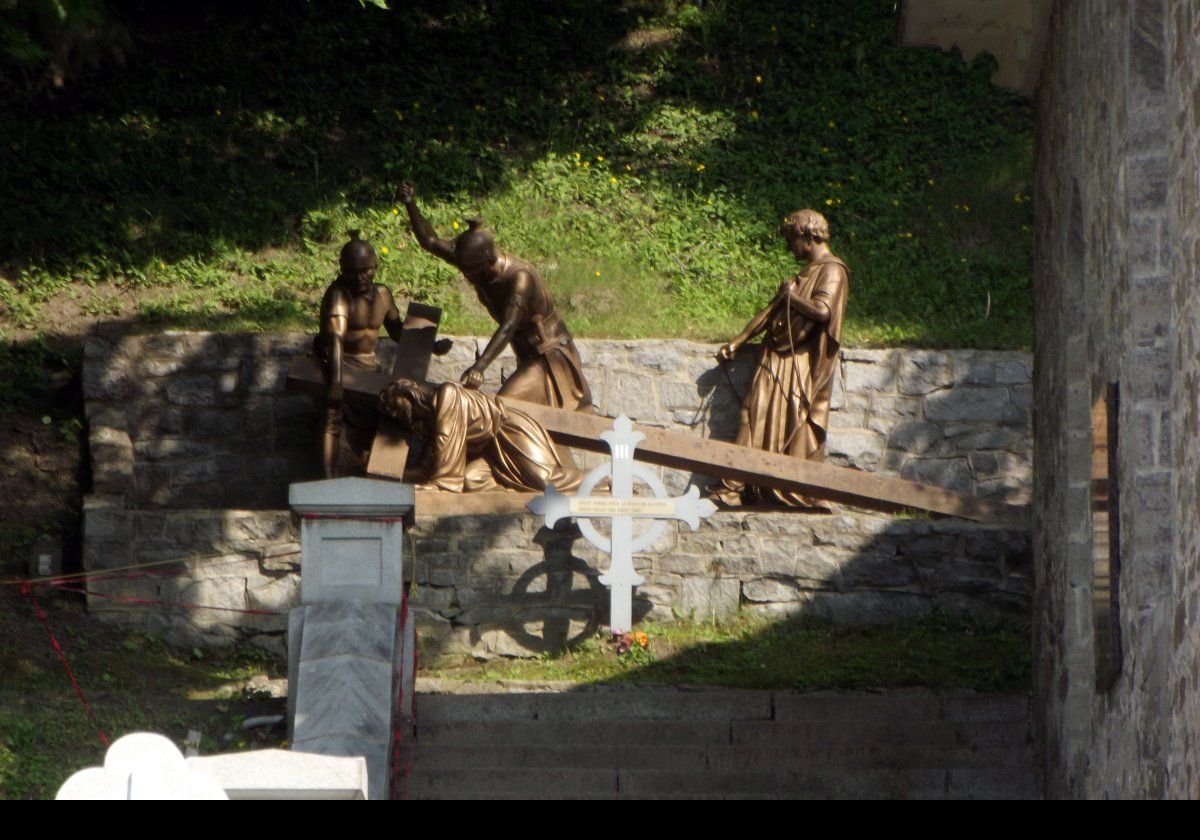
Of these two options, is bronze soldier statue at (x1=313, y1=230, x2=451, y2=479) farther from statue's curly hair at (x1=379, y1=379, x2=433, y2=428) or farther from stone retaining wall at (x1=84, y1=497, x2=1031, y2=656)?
stone retaining wall at (x1=84, y1=497, x2=1031, y2=656)

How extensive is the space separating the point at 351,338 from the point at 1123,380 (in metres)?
6.34

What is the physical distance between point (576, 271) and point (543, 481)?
132 inches

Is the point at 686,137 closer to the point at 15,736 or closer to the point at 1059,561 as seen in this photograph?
the point at 1059,561

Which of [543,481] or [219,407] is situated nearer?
[543,481]

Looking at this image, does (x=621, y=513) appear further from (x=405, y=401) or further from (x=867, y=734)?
(x=867, y=734)

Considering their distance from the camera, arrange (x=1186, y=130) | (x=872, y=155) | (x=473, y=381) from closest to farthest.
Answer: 1. (x=1186, y=130)
2. (x=473, y=381)
3. (x=872, y=155)

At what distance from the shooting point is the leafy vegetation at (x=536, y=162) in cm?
1481

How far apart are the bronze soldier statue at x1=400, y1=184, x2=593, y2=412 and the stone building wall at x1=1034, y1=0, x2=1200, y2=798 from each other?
373 cm

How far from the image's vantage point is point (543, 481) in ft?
39.6

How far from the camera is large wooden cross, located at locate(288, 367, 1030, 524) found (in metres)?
12.3

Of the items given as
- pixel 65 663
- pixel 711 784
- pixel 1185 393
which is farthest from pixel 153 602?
pixel 1185 393

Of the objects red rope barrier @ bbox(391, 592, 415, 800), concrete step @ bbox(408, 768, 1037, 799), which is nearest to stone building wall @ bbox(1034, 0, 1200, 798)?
concrete step @ bbox(408, 768, 1037, 799)

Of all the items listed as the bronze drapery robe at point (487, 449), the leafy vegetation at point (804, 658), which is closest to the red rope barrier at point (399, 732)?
the leafy vegetation at point (804, 658)

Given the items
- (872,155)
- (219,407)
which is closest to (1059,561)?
(219,407)
